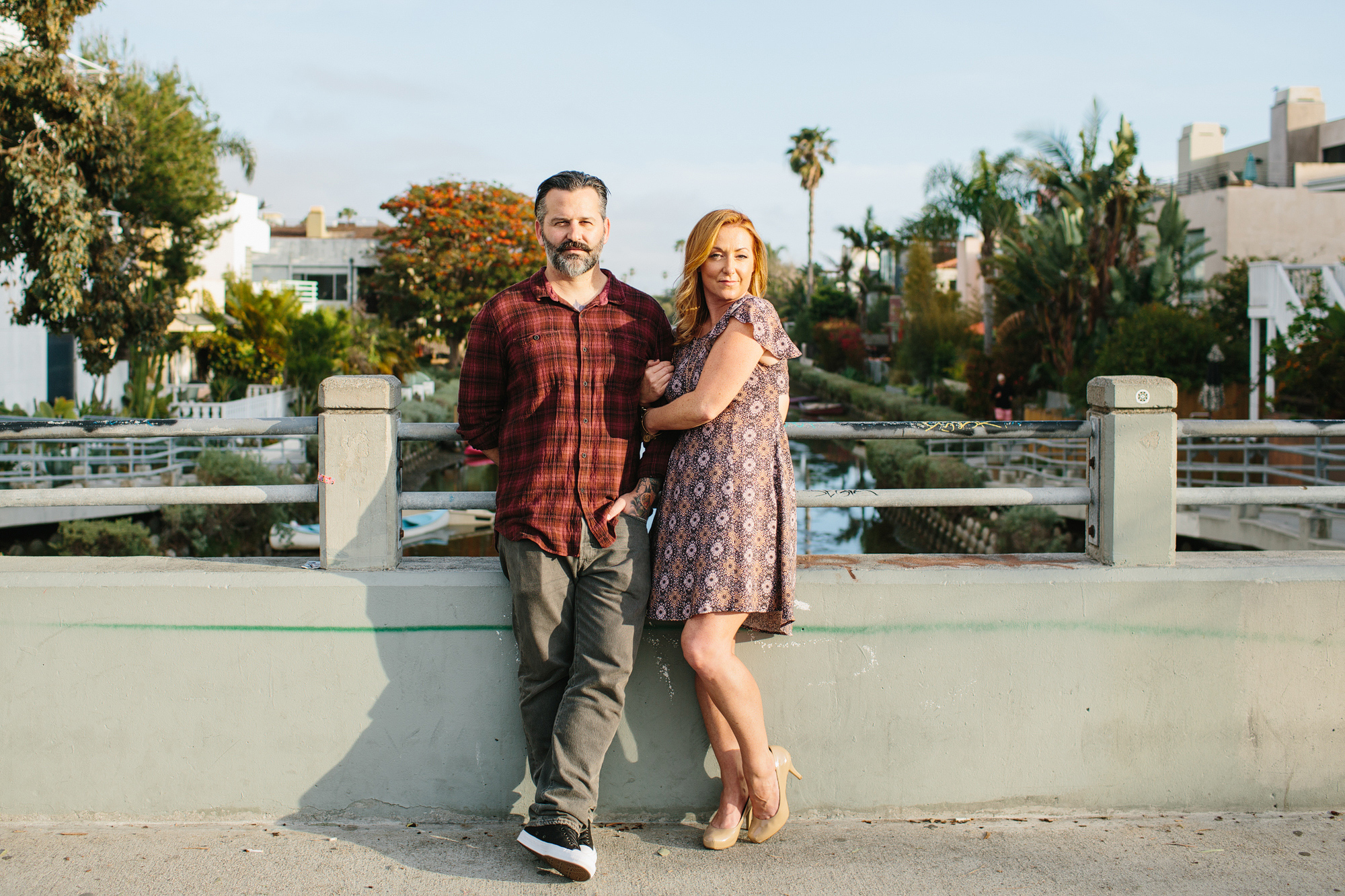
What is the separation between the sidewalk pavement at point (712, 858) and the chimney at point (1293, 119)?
1509 inches

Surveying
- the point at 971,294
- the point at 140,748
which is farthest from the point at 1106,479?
the point at 971,294

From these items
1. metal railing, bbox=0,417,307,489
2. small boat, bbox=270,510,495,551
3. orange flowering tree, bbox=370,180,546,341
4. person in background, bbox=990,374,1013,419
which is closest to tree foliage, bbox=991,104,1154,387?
person in background, bbox=990,374,1013,419

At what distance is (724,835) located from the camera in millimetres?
3320

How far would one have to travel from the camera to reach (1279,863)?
3.21 meters

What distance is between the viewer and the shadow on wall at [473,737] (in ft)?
11.4

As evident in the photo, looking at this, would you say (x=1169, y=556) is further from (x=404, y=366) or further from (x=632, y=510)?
(x=404, y=366)

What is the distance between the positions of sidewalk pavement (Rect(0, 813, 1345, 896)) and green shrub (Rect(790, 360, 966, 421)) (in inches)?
870

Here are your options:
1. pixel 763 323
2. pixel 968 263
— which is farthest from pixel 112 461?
pixel 968 263

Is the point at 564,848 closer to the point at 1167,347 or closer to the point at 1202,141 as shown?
the point at 1167,347

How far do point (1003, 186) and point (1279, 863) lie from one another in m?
37.6

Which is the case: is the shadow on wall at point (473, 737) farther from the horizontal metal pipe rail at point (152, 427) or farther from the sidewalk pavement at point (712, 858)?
the horizontal metal pipe rail at point (152, 427)

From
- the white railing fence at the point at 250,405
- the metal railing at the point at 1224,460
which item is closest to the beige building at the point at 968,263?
the metal railing at the point at 1224,460

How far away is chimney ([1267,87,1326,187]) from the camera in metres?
36.0

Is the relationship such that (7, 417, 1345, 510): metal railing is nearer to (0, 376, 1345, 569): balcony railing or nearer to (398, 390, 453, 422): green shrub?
(0, 376, 1345, 569): balcony railing
